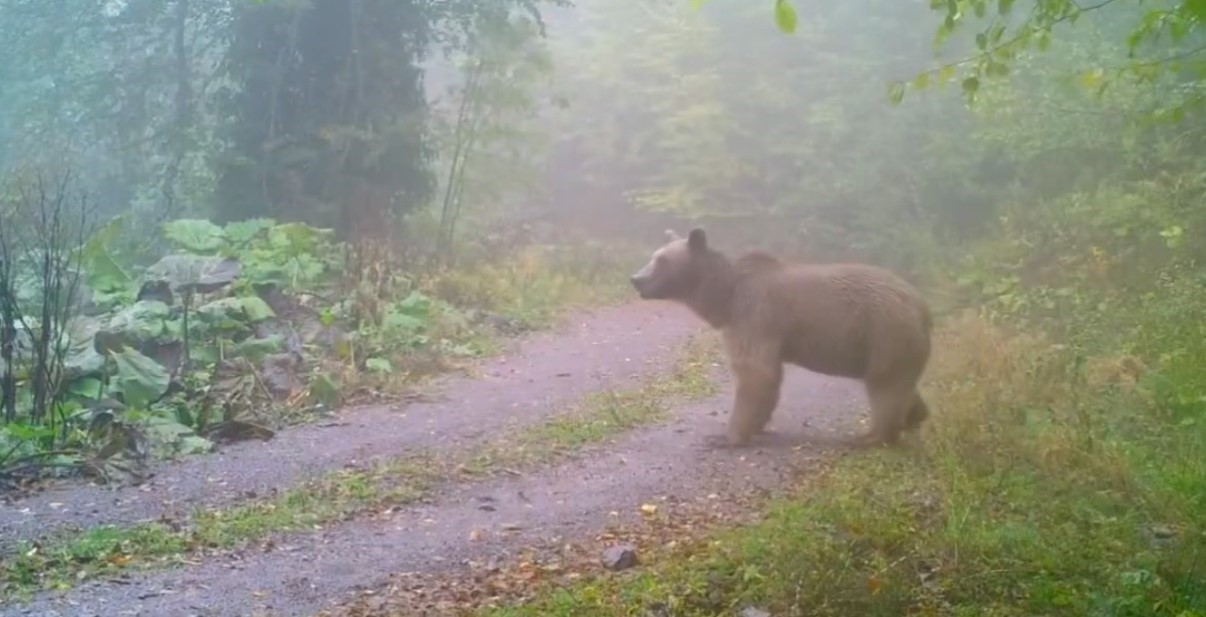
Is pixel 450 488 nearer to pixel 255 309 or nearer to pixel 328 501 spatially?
pixel 328 501

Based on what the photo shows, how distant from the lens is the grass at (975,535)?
3777mm

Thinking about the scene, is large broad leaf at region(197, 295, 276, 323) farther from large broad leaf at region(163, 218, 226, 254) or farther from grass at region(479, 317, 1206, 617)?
grass at region(479, 317, 1206, 617)

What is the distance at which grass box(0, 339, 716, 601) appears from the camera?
14.8 ft

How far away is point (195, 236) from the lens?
1043cm

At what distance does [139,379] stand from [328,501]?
94.9 inches

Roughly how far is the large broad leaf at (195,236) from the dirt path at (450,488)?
320 cm

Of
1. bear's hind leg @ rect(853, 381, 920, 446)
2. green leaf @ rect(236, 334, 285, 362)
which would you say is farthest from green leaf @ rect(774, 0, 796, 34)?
green leaf @ rect(236, 334, 285, 362)

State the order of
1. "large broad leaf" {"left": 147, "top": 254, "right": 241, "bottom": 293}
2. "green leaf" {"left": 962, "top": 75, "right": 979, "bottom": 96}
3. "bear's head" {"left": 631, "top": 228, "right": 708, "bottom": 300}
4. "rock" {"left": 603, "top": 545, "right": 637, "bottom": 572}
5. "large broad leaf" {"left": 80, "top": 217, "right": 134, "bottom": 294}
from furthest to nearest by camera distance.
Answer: "large broad leaf" {"left": 147, "top": 254, "right": 241, "bottom": 293} < "large broad leaf" {"left": 80, "top": 217, "right": 134, "bottom": 294} < "bear's head" {"left": 631, "top": 228, "right": 708, "bottom": 300} < "green leaf" {"left": 962, "top": 75, "right": 979, "bottom": 96} < "rock" {"left": 603, "top": 545, "right": 637, "bottom": 572}

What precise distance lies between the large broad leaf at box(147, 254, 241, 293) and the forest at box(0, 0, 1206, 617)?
0.16 feet

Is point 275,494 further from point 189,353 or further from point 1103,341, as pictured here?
point 1103,341

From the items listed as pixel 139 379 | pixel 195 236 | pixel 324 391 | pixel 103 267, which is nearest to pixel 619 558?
pixel 324 391

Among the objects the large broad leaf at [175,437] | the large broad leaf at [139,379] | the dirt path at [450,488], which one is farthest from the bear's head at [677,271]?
the large broad leaf at [139,379]

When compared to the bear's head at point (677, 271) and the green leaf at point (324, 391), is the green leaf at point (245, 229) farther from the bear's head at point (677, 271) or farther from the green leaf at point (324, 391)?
the bear's head at point (677, 271)

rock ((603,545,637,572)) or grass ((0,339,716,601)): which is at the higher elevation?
rock ((603,545,637,572))
